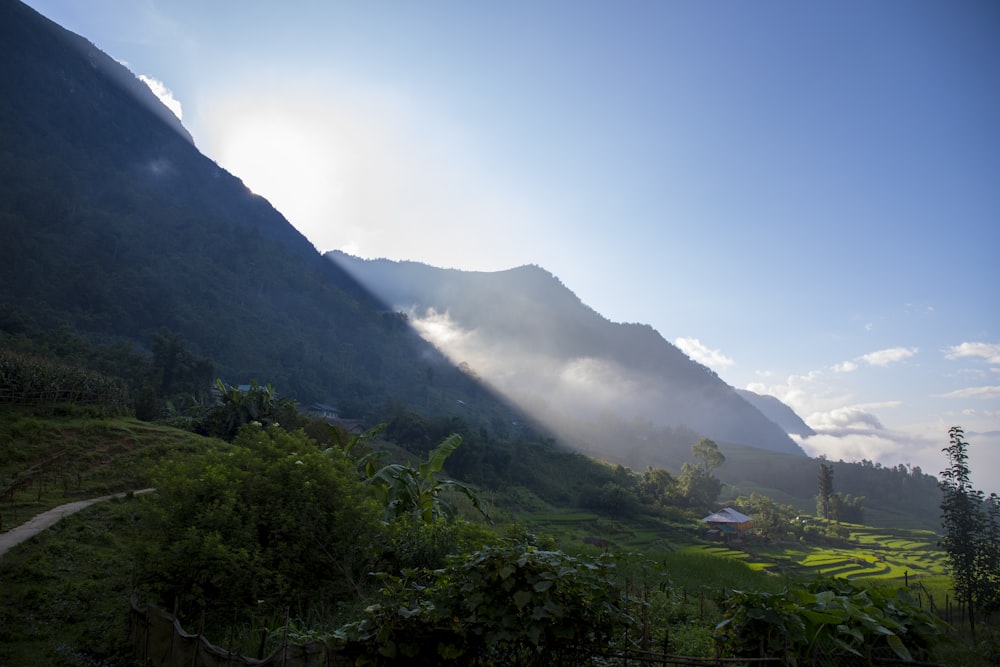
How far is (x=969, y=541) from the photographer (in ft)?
46.4

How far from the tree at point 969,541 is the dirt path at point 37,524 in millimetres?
21592

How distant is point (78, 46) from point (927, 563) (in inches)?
9172

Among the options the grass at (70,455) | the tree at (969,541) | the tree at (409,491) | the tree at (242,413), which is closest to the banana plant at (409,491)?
the tree at (409,491)

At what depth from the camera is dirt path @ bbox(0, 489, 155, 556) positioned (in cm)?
1090

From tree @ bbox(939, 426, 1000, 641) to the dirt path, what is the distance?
2159 cm

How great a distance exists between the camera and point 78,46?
166m

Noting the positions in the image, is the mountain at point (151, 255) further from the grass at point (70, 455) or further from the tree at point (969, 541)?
the tree at point (969, 541)

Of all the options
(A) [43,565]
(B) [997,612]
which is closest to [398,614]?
(A) [43,565]

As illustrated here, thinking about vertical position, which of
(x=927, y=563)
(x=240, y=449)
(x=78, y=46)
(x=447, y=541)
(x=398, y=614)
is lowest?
(x=927, y=563)

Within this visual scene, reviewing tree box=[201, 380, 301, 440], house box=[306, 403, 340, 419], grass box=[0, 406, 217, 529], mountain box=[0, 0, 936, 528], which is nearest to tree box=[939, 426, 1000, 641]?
grass box=[0, 406, 217, 529]

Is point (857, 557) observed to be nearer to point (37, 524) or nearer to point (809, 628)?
point (809, 628)

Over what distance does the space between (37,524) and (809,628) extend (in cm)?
1560

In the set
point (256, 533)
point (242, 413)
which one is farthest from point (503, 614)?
point (242, 413)

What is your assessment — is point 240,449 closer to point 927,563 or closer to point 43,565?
point 43,565
